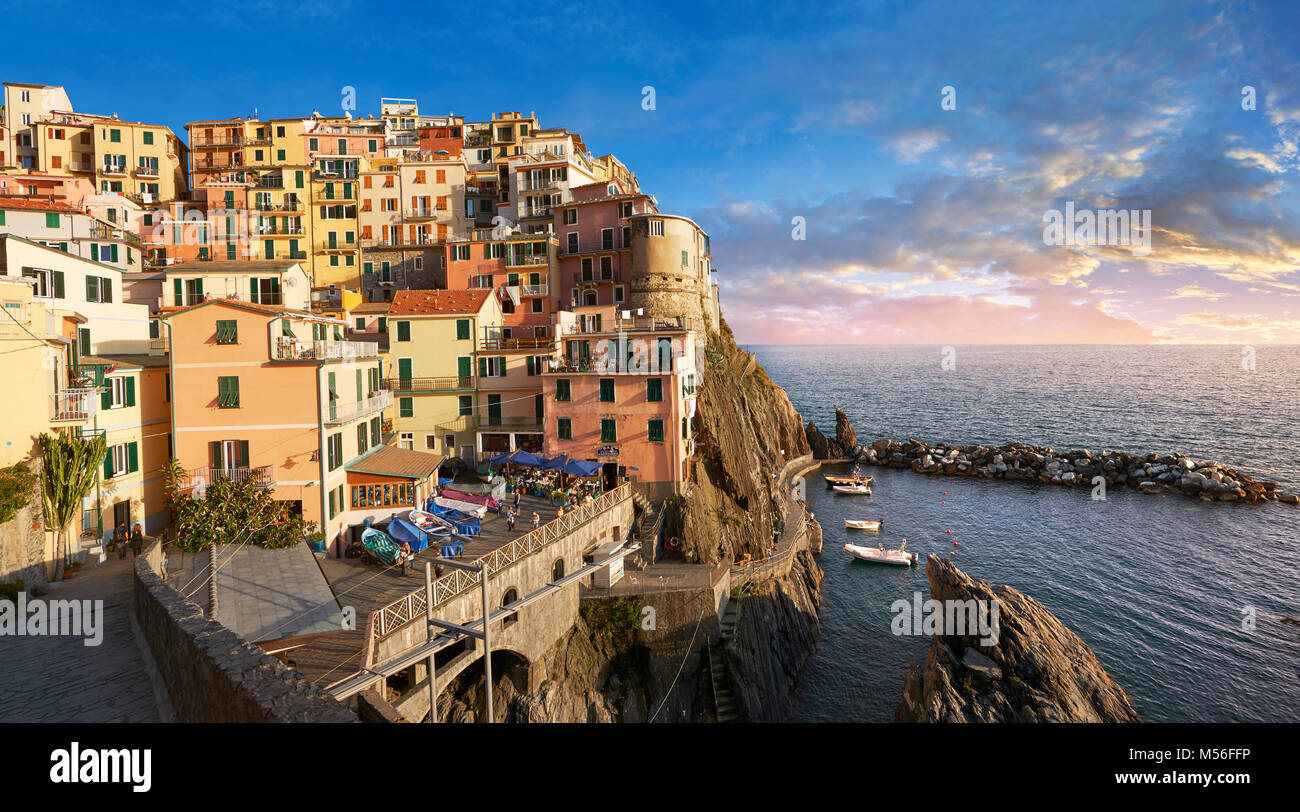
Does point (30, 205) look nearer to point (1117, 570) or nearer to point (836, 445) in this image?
point (1117, 570)

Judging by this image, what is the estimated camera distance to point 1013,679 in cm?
2359

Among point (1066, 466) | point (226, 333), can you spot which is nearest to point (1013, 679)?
point (226, 333)

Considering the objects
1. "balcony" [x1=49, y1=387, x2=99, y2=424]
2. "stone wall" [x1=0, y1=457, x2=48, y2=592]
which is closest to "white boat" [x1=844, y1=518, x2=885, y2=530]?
"balcony" [x1=49, y1=387, x2=99, y2=424]

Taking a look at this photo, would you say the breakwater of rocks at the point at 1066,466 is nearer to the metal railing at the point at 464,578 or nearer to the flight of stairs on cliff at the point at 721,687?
the flight of stairs on cliff at the point at 721,687

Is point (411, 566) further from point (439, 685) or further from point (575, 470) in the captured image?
point (575, 470)

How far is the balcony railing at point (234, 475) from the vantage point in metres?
25.9

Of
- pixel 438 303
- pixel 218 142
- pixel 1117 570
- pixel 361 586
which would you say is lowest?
pixel 1117 570

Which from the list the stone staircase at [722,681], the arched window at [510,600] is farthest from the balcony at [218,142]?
the stone staircase at [722,681]

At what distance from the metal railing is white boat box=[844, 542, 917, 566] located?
2418cm

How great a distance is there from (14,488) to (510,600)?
15808 mm

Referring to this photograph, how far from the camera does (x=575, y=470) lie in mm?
33750

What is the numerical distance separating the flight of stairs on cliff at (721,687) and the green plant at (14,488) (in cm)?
2480

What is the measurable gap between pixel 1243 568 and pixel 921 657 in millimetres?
28340
